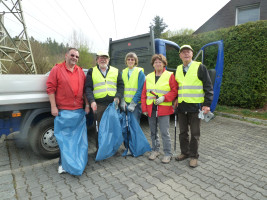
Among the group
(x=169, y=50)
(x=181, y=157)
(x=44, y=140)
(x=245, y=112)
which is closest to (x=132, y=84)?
(x=181, y=157)

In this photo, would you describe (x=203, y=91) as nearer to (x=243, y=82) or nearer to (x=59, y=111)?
(x=59, y=111)

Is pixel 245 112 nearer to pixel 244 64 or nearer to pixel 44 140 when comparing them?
pixel 244 64

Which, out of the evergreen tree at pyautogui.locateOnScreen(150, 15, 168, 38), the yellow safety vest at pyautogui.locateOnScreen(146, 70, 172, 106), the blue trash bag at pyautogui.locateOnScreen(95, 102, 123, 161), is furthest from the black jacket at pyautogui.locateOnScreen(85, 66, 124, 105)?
the evergreen tree at pyautogui.locateOnScreen(150, 15, 168, 38)

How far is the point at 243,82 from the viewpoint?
6.32 meters

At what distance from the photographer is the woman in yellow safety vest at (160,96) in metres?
2.97

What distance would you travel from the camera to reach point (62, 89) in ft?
9.21

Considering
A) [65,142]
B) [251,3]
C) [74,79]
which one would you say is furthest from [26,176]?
[251,3]

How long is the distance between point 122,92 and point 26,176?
191cm

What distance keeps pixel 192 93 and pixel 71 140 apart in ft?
6.36

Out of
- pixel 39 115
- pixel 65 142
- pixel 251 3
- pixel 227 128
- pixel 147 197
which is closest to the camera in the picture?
pixel 147 197

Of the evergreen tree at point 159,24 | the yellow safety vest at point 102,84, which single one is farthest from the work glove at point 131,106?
the evergreen tree at point 159,24

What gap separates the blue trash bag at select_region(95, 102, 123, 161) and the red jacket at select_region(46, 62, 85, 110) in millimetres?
495

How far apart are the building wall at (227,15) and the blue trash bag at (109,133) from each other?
13.0 metres

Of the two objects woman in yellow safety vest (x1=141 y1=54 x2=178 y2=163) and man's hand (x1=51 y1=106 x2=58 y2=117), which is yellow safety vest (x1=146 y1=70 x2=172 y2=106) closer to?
woman in yellow safety vest (x1=141 y1=54 x2=178 y2=163)
